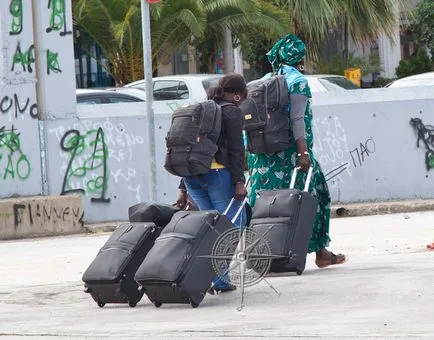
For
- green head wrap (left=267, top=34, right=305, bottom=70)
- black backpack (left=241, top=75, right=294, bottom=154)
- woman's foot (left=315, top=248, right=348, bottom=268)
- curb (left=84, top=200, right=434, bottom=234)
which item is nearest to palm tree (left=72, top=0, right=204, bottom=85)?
curb (left=84, top=200, right=434, bottom=234)

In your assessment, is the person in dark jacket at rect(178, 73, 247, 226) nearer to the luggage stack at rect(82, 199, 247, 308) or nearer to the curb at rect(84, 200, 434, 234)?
the luggage stack at rect(82, 199, 247, 308)

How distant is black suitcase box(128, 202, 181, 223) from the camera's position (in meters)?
9.17

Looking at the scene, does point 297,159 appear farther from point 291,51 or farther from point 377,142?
point 377,142

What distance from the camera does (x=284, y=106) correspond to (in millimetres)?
10094

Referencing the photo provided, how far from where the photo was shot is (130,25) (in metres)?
27.2

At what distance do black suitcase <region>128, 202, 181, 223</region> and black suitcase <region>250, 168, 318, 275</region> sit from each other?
640mm

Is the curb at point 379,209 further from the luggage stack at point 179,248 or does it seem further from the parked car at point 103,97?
the luggage stack at point 179,248

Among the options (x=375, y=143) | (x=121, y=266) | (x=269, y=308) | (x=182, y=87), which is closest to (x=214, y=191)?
(x=121, y=266)

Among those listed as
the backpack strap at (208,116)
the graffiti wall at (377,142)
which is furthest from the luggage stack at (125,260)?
the graffiti wall at (377,142)

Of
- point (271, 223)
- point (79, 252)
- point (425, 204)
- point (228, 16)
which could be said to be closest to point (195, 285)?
point (271, 223)

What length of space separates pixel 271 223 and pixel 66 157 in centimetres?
655

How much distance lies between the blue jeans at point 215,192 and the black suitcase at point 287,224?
0.27 metres

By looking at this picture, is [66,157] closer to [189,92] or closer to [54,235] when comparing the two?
[54,235]

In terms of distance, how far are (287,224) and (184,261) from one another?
126 cm
